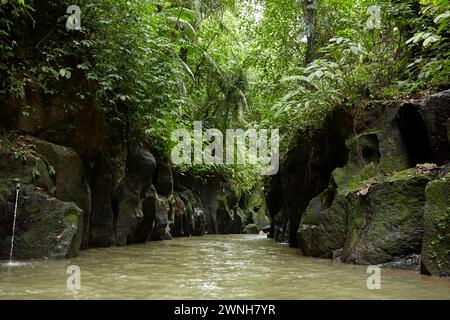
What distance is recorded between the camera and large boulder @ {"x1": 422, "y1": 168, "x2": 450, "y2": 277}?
536cm

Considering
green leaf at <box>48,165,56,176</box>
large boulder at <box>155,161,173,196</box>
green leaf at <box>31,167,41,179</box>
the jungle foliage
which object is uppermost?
the jungle foliage

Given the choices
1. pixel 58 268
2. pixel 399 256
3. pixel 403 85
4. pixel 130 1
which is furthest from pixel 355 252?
pixel 130 1

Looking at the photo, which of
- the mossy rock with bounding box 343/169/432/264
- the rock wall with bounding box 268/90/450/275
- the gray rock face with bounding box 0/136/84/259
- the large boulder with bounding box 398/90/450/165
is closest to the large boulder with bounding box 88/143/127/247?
the gray rock face with bounding box 0/136/84/259

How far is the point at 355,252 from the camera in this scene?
7184mm

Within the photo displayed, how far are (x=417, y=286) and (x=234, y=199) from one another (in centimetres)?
2241

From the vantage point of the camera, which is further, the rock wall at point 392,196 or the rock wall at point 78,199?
the rock wall at point 78,199

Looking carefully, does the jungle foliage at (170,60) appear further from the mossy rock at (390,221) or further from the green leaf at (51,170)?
the mossy rock at (390,221)

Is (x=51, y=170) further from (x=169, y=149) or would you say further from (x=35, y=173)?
(x=169, y=149)

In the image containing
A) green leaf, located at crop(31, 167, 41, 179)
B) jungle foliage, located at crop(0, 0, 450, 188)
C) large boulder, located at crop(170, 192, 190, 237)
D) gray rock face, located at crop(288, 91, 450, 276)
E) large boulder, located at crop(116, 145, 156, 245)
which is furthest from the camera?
large boulder, located at crop(170, 192, 190, 237)

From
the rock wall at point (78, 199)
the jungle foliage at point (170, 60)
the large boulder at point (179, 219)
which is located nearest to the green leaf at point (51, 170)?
the rock wall at point (78, 199)

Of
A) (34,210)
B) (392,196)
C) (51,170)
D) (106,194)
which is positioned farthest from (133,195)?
(392,196)

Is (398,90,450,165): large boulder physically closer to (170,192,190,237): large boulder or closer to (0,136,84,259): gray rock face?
(0,136,84,259): gray rock face

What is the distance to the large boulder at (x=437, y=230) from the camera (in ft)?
17.6
